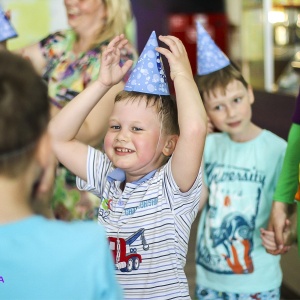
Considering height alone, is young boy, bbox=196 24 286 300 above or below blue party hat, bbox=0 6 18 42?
below

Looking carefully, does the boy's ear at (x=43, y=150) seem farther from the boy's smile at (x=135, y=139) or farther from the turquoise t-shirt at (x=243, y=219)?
the turquoise t-shirt at (x=243, y=219)

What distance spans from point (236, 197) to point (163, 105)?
607 millimetres

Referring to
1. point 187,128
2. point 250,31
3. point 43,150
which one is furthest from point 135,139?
point 250,31

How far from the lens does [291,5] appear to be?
7.36 meters

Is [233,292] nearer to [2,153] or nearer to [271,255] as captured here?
[271,255]

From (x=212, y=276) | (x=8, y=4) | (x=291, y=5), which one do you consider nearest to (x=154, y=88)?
(x=212, y=276)

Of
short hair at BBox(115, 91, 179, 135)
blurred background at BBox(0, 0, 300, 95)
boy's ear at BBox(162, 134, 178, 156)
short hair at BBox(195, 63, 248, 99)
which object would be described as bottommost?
blurred background at BBox(0, 0, 300, 95)

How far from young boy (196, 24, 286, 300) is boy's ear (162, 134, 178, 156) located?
0.48 metres

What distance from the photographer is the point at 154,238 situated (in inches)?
62.7

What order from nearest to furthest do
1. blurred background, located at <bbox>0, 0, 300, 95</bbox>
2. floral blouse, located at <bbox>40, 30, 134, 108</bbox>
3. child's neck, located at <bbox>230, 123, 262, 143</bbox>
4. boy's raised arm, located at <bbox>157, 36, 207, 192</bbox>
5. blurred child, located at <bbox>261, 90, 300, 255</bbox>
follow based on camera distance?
boy's raised arm, located at <bbox>157, 36, 207, 192</bbox> → blurred child, located at <bbox>261, 90, 300, 255</bbox> → floral blouse, located at <bbox>40, 30, 134, 108</bbox> → child's neck, located at <bbox>230, 123, 262, 143</bbox> → blurred background, located at <bbox>0, 0, 300, 95</bbox>

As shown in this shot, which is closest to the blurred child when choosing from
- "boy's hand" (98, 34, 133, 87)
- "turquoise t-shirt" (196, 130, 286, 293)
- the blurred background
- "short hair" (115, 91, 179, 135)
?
"turquoise t-shirt" (196, 130, 286, 293)

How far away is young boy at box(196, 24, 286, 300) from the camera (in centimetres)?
216

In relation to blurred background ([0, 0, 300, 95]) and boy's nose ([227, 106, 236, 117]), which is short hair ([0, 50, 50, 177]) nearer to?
boy's nose ([227, 106, 236, 117])

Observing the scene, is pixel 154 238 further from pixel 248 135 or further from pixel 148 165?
pixel 248 135
